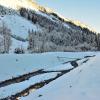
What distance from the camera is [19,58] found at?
5222 cm

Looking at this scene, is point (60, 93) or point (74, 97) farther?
point (60, 93)

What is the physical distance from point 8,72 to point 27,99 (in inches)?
832

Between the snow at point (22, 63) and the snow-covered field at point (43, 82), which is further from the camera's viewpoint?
the snow at point (22, 63)

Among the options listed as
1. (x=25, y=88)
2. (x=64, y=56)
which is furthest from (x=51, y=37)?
(x=25, y=88)

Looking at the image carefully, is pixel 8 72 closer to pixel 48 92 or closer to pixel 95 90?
pixel 48 92

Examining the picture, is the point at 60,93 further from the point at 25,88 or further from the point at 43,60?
the point at 43,60

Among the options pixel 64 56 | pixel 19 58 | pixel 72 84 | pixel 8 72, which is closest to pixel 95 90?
pixel 72 84

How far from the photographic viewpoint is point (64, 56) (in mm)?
73375

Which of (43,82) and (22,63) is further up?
(22,63)

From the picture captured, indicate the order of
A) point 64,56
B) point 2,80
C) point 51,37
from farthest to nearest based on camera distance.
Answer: point 51,37 < point 64,56 < point 2,80

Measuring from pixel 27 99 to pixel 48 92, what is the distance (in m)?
1.77

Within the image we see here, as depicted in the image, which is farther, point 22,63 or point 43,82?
point 22,63

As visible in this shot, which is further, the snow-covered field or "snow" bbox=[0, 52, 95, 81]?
"snow" bbox=[0, 52, 95, 81]

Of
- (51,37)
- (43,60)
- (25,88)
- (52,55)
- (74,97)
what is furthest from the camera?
(51,37)
